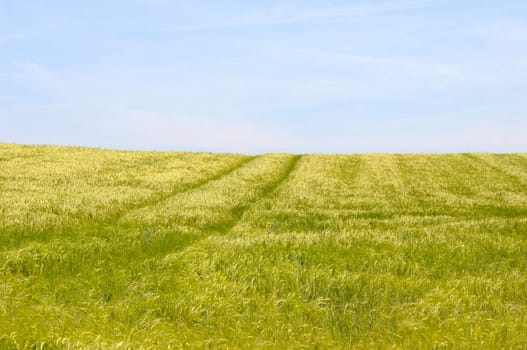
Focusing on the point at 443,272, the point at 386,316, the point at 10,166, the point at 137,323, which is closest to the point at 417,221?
the point at 443,272

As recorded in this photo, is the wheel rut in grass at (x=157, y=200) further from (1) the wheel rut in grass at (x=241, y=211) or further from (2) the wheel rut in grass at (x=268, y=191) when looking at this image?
(2) the wheel rut in grass at (x=268, y=191)

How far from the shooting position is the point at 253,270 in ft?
36.2

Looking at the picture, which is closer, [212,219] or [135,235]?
[135,235]

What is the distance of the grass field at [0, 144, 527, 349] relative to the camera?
26.0 feet

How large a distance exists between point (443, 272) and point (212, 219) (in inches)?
339

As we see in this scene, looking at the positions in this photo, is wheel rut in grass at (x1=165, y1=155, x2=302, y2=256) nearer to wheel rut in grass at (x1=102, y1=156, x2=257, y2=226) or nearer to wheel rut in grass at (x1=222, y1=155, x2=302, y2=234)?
wheel rut in grass at (x1=222, y1=155, x2=302, y2=234)

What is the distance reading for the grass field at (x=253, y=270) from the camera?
791 centimetres

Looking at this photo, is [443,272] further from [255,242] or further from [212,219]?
[212,219]

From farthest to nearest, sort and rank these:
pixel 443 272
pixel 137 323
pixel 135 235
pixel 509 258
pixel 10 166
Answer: pixel 10 166
pixel 135 235
pixel 509 258
pixel 443 272
pixel 137 323

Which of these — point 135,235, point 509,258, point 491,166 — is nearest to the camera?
point 509,258

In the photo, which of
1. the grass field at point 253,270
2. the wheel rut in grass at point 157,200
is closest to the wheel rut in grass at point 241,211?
the grass field at point 253,270

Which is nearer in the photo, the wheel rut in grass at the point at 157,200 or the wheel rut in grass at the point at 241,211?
the wheel rut in grass at the point at 241,211

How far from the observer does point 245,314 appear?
8.48m

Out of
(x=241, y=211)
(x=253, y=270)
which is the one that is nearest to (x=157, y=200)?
(x=241, y=211)
